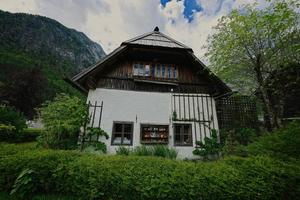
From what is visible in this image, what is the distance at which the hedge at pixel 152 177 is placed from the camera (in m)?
2.53

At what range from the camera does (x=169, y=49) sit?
7.96 metres

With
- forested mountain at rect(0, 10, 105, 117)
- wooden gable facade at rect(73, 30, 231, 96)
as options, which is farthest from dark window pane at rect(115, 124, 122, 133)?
forested mountain at rect(0, 10, 105, 117)

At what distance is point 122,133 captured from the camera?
717 cm

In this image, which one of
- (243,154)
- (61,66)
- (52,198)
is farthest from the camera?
(61,66)

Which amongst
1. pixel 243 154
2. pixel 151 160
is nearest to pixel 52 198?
pixel 151 160

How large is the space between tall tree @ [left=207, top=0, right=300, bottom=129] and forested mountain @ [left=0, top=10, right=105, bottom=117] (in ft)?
25.9

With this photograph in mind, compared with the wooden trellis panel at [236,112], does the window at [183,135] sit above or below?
below

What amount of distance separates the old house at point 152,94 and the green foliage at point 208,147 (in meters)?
0.30

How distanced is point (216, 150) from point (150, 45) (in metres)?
6.54

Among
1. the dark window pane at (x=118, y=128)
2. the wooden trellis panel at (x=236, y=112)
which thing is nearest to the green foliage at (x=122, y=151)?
the dark window pane at (x=118, y=128)

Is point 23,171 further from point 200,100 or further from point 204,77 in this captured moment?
point 204,77

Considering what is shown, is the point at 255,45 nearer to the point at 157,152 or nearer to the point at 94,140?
the point at 157,152

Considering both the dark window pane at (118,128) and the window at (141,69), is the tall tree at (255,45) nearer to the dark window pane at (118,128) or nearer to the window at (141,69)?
the window at (141,69)

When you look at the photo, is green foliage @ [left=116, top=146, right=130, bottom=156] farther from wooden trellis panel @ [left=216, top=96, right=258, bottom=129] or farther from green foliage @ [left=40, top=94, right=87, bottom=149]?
wooden trellis panel @ [left=216, top=96, right=258, bottom=129]
